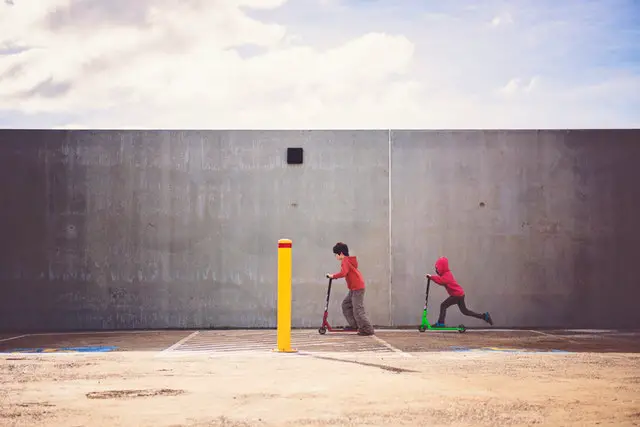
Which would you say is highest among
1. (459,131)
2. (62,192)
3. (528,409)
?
(459,131)

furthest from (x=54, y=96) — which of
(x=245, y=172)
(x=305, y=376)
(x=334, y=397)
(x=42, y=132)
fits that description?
(x=334, y=397)

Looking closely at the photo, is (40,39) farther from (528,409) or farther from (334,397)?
(528,409)

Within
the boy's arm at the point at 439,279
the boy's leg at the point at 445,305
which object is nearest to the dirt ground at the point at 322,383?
the boy's leg at the point at 445,305

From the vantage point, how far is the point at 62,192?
1784 centimetres

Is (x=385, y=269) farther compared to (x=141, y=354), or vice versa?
(x=385, y=269)

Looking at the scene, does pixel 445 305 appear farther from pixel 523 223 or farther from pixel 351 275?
pixel 523 223

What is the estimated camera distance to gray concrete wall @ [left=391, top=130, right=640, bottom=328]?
1788 cm

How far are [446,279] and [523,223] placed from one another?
2472 millimetres

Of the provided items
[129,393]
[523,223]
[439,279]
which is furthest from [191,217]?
[129,393]

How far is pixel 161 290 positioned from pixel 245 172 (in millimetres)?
2703

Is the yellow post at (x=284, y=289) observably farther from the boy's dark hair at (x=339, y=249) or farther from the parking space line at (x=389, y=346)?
the boy's dark hair at (x=339, y=249)

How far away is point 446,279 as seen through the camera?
1655 centimetres

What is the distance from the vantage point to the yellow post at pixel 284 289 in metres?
12.4

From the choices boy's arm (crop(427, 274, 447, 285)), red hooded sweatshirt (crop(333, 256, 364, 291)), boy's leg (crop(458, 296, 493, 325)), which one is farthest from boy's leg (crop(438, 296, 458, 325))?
red hooded sweatshirt (crop(333, 256, 364, 291))
